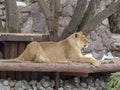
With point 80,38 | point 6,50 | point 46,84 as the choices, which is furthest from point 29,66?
point 6,50

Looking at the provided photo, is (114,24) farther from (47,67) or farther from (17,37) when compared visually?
(47,67)

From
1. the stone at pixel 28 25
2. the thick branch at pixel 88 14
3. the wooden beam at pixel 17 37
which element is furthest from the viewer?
the stone at pixel 28 25

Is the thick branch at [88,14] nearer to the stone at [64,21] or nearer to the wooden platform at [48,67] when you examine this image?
the wooden platform at [48,67]

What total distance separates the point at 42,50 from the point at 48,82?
0.78 meters

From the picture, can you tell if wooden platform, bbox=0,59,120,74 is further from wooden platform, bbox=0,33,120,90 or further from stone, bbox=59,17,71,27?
stone, bbox=59,17,71,27

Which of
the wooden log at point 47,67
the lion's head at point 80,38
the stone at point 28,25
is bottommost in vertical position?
the wooden log at point 47,67

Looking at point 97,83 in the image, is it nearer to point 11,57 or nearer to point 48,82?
point 48,82

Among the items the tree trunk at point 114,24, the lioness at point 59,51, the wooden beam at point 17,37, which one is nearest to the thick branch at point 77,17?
the wooden beam at point 17,37

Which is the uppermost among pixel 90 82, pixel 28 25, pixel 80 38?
pixel 28 25

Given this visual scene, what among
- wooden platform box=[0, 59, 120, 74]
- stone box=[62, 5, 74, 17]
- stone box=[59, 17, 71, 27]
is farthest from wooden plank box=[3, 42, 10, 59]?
stone box=[62, 5, 74, 17]

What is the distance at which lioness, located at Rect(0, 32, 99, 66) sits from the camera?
22.2ft

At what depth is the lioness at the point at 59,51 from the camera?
6.76 m

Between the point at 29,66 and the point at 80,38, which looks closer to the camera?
the point at 29,66

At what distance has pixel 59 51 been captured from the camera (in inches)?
268
